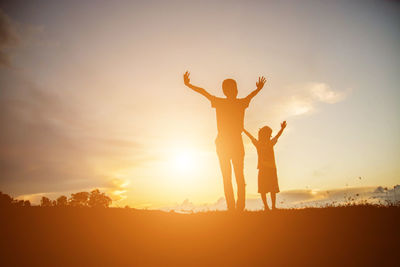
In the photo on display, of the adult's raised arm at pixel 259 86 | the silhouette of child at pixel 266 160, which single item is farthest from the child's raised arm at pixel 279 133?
the adult's raised arm at pixel 259 86

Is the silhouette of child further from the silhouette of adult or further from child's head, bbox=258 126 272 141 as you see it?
the silhouette of adult

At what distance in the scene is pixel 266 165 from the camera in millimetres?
11172

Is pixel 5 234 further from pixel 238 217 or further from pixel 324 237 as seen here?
pixel 324 237

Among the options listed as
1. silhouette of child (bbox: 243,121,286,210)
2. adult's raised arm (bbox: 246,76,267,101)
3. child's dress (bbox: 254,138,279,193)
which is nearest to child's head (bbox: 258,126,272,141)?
silhouette of child (bbox: 243,121,286,210)

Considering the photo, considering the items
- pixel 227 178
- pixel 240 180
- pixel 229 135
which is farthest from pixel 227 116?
pixel 240 180

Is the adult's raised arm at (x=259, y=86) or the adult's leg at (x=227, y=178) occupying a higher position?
the adult's raised arm at (x=259, y=86)

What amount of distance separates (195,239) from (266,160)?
20.2 ft

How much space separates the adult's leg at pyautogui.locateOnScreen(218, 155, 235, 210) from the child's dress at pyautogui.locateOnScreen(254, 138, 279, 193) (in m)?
3.25

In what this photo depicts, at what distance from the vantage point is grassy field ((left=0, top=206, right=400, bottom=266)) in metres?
4.78

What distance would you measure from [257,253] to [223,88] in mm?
4924

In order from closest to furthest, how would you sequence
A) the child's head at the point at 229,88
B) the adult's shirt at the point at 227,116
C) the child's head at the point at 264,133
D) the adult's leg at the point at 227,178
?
the adult's leg at the point at 227,178 < the adult's shirt at the point at 227,116 < the child's head at the point at 229,88 < the child's head at the point at 264,133

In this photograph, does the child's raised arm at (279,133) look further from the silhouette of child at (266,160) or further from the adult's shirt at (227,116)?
the adult's shirt at (227,116)

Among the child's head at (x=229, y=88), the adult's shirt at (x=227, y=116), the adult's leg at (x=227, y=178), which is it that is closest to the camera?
the adult's leg at (x=227, y=178)

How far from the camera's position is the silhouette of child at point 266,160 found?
1091 cm
